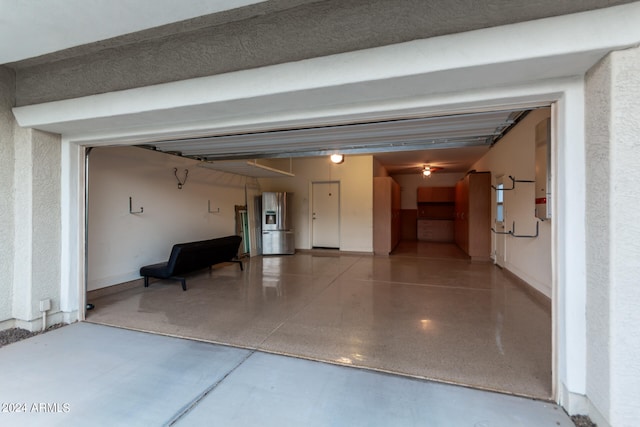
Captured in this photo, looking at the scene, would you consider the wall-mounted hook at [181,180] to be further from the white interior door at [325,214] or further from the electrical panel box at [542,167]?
the electrical panel box at [542,167]

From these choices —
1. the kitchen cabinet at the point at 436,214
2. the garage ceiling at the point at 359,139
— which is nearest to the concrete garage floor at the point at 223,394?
the garage ceiling at the point at 359,139

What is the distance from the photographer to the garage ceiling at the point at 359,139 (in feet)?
8.14

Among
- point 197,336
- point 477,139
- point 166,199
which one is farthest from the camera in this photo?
point 166,199

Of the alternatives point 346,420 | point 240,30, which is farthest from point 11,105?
point 346,420

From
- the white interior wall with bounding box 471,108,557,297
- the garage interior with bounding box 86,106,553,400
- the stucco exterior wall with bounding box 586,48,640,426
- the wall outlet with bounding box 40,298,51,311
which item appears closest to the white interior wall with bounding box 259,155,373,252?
the garage interior with bounding box 86,106,553,400

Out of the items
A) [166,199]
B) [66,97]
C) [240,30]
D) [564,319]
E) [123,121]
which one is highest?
[240,30]

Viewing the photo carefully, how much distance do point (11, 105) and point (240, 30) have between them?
2604 millimetres

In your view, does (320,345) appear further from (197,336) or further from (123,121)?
(123,121)

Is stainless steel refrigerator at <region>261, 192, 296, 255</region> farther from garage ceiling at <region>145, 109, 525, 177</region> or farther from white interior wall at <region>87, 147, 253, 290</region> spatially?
garage ceiling at <region>145, 109, 525, 177</region>

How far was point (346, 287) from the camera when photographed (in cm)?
424

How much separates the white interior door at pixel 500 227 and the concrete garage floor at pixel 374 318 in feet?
1.35

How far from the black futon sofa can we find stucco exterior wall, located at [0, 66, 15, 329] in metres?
1.60

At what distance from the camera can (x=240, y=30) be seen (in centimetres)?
179

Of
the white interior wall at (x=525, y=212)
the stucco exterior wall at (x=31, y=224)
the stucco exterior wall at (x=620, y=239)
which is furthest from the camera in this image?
the white interior wall at (x=525, y=212)
